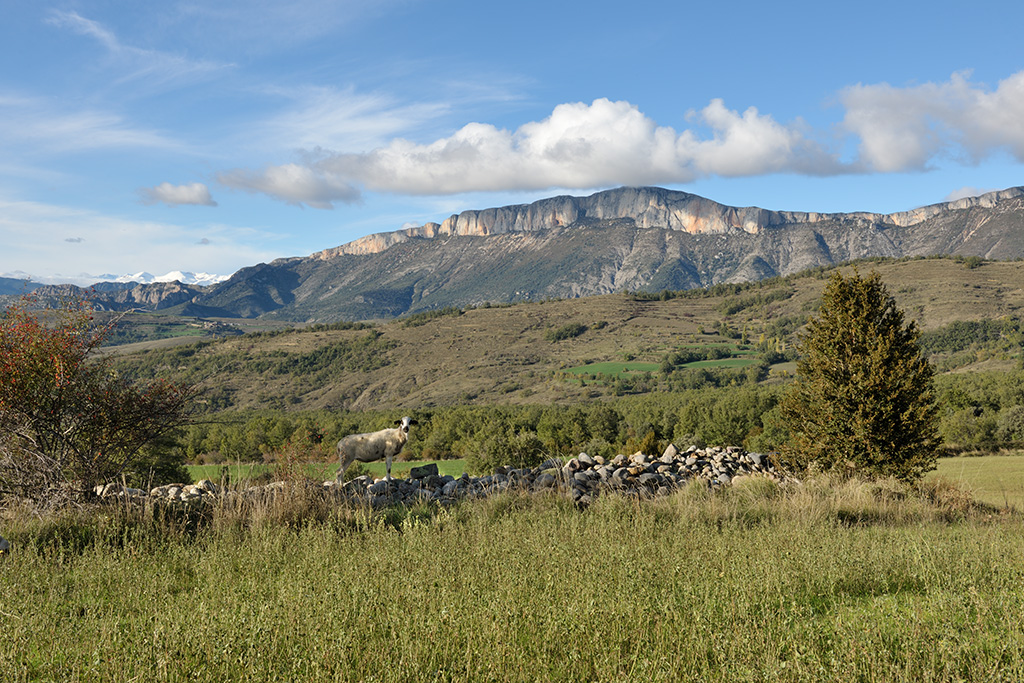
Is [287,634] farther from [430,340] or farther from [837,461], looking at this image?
[430,340]

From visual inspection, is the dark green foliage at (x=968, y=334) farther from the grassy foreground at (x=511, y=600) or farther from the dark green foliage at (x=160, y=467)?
the grassy foreground at (x=511, y=600)

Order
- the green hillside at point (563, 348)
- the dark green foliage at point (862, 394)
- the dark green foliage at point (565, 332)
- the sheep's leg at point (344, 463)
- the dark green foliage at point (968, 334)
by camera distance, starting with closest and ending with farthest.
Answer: the sheep's leg at point (344, 463) < the dark green foliage at point (862, 394) < the dark green foliage at point (968, 334) < the green hillside at point (563, 348) < the dark green foliage at point (565, 332)

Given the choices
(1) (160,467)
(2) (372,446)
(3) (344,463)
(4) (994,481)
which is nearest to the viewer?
(3) (344,463)

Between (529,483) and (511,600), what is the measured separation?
7.27 meters

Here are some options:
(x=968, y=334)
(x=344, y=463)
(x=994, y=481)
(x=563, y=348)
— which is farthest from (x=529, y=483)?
(x=563, y=348)

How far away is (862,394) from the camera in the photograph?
13664 millimetres

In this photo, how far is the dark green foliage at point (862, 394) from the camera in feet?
43.8

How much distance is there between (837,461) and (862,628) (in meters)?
10.8

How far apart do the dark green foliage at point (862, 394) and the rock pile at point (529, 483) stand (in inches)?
57.0

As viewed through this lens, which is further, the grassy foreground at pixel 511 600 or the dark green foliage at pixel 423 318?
the dark green foliage at pixel 423 318

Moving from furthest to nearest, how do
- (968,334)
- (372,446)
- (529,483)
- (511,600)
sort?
(968,334)
(372,446)
(529,483)
(511,600)

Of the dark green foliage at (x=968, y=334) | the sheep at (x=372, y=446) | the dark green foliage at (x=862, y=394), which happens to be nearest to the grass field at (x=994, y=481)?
the dark green foliage at (x=862, y=394)

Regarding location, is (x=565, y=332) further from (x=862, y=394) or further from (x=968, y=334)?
(x=862, y=394)

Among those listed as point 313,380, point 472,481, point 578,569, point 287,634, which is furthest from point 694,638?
point 313,380
